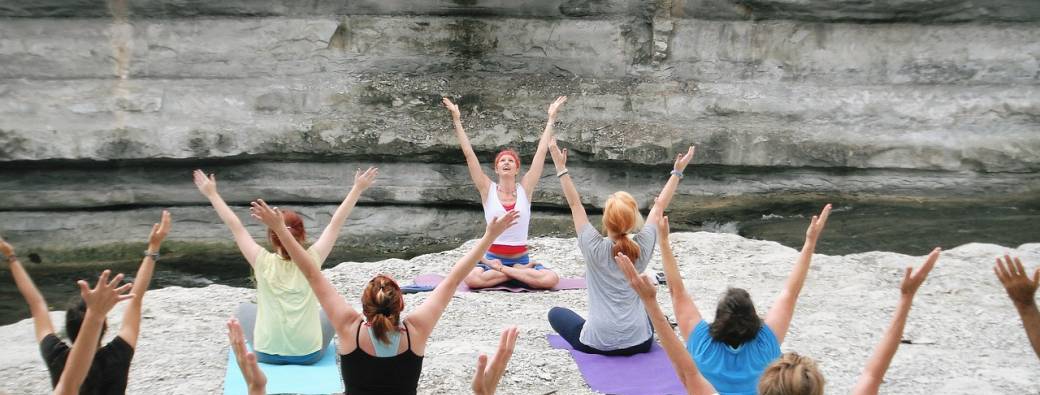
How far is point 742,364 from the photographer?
5137mm

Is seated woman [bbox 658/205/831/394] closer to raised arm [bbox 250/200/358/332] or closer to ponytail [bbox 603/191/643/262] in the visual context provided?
ponytail [bbox 603/191/643/262]

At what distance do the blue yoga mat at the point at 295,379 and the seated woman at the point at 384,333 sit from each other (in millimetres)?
1649

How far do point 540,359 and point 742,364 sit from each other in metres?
2.35

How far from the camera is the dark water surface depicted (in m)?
12.6

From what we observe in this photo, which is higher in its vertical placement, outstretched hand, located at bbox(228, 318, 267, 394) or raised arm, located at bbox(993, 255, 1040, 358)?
raised arm, located at bbox(993, 255, 1040, 358)

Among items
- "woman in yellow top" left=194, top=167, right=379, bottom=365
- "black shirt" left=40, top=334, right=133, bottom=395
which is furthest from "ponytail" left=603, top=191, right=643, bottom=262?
"black shirt" left=40, top=334, right=133, bottom=395

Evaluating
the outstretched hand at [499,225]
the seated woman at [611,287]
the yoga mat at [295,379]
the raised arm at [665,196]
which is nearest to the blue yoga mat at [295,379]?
the yoga mat at [295,379]

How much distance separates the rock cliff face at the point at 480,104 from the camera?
45.8ft

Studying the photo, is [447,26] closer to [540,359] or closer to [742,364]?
[540,359]

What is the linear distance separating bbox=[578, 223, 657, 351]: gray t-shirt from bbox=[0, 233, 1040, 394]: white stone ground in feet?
1.08

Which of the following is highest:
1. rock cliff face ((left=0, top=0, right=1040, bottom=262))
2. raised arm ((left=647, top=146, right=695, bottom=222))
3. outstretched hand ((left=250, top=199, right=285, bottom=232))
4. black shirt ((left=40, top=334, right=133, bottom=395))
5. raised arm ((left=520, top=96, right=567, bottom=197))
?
rock cliff face ((left=0, top=0, right=1040, bottom=262))

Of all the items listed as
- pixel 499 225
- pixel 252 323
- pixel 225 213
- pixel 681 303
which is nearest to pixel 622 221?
pixel 681 303

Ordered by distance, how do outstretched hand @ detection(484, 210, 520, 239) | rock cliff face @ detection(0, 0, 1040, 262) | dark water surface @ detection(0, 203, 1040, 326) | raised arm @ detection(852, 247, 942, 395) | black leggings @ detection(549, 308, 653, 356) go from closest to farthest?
raised arm @ detection(852, 247, 942, 395) < outstretched hand @ detection(484, 210, 520, 239) < black leggings @ detection(549, 308, 653, 356) < dark water surface @ detection(0, 203, 1040, 326) < rock cliff face @ detection(0, 0, 1040, 262)

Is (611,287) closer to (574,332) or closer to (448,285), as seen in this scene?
(574,332)
